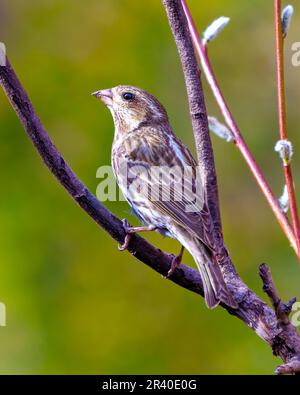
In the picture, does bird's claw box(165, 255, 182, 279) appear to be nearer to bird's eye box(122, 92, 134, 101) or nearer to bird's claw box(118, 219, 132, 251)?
bird's claw box(118, 219, 132, 251)

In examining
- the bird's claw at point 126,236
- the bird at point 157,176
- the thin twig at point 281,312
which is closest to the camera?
the thin twig at point 281,312

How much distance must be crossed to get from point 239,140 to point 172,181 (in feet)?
4.21

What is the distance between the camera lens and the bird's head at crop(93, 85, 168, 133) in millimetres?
4816

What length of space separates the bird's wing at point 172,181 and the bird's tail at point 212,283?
0.15 metres

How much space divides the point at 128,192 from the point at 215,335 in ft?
5.20

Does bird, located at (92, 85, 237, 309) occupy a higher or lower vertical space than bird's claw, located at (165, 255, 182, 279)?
higher

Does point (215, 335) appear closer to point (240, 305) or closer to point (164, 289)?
point (164, 289)

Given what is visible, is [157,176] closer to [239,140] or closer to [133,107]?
[133,107]

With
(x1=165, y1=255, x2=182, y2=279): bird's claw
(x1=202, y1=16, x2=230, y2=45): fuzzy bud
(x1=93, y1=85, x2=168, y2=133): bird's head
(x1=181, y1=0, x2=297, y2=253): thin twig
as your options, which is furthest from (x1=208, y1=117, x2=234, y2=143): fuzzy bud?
(x1=93, y1=85, x2=168, y2=133): bird's head

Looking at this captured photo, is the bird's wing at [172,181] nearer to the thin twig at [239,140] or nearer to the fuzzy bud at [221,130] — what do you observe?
the fuzzy bud at [221,130]

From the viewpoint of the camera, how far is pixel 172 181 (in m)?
3.99

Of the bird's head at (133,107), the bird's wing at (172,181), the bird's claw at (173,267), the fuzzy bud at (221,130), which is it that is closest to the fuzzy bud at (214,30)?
the fuzzy bud at (221,130)

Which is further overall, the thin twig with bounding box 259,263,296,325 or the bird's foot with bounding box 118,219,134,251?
Result: the bird's foot with bounding box 118,219,134,251

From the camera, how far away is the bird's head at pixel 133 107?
482 centimetres
